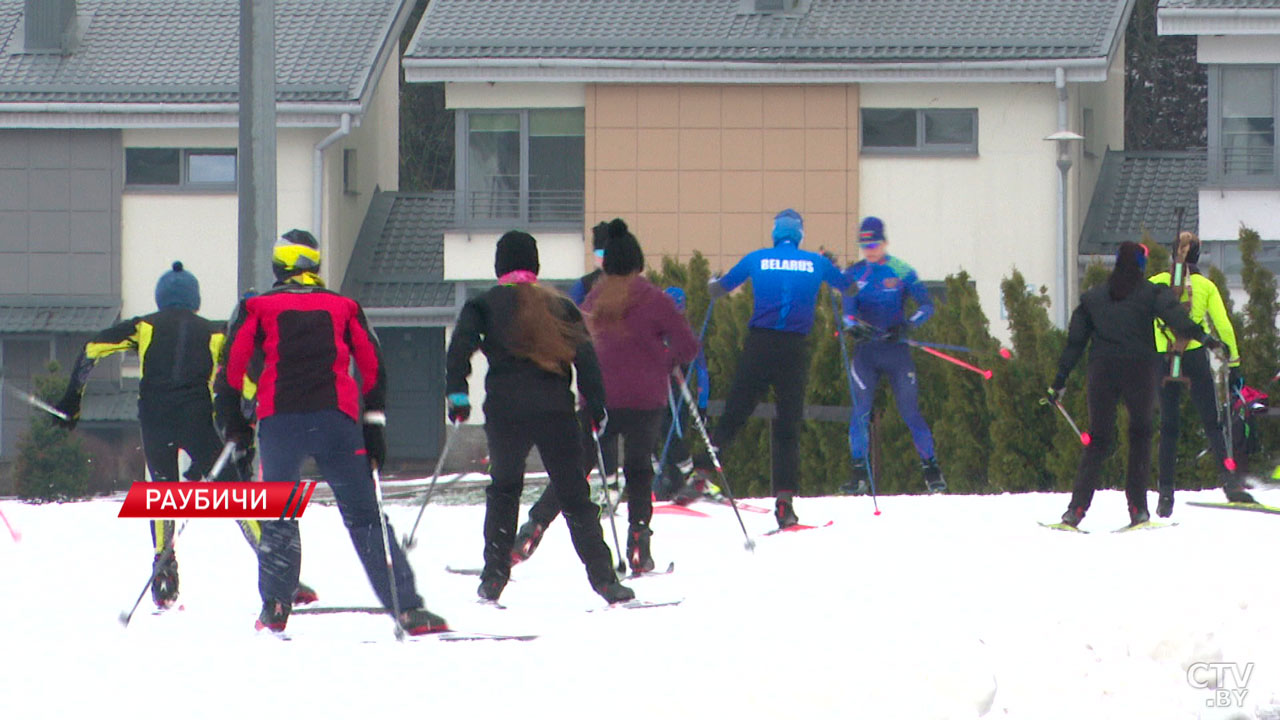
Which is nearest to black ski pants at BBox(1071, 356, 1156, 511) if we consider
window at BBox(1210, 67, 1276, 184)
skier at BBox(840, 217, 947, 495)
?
skier at BBox(840, 217, 947, 495)

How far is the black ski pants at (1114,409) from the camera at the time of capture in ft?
40.5

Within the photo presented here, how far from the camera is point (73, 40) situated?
32656mm

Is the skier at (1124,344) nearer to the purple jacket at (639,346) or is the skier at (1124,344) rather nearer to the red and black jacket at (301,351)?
the purple jacket at (639,346)

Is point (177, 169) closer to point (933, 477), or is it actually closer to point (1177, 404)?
point (933, 477)

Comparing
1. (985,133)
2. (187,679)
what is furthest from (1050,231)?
(187,679)

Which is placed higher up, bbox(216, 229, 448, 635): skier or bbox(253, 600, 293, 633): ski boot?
bbox(216, 229, 448, 635): skier

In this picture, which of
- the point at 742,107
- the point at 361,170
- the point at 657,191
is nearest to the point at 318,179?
the point at 361,170

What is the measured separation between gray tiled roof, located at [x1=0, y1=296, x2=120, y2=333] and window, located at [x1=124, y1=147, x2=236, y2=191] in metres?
1.91

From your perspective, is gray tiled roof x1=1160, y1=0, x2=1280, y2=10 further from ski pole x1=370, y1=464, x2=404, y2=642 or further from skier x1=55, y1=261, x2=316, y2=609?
ski pole x1=370, y1=464, x2=404, y2=642

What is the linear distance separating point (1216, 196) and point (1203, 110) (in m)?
17.8

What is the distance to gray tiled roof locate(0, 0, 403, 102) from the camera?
31.0 m

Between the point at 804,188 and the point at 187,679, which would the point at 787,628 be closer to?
the point at 187,679

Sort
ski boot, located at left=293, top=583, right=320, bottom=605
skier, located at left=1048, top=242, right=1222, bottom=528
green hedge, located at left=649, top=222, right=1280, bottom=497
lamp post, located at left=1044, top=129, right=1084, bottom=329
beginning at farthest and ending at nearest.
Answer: lamp post, located at left=1044, top=129, right=1084, bottom=329, green hedge, located at left=649, top=222, right=1280, bottom=497, skier, located at left=1048, top=242, right=1222, bottom=528, ski boot, located at left=293, top=583, right=320, bottom=605

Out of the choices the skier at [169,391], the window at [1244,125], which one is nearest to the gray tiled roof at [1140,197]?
the window at [1244,125]
